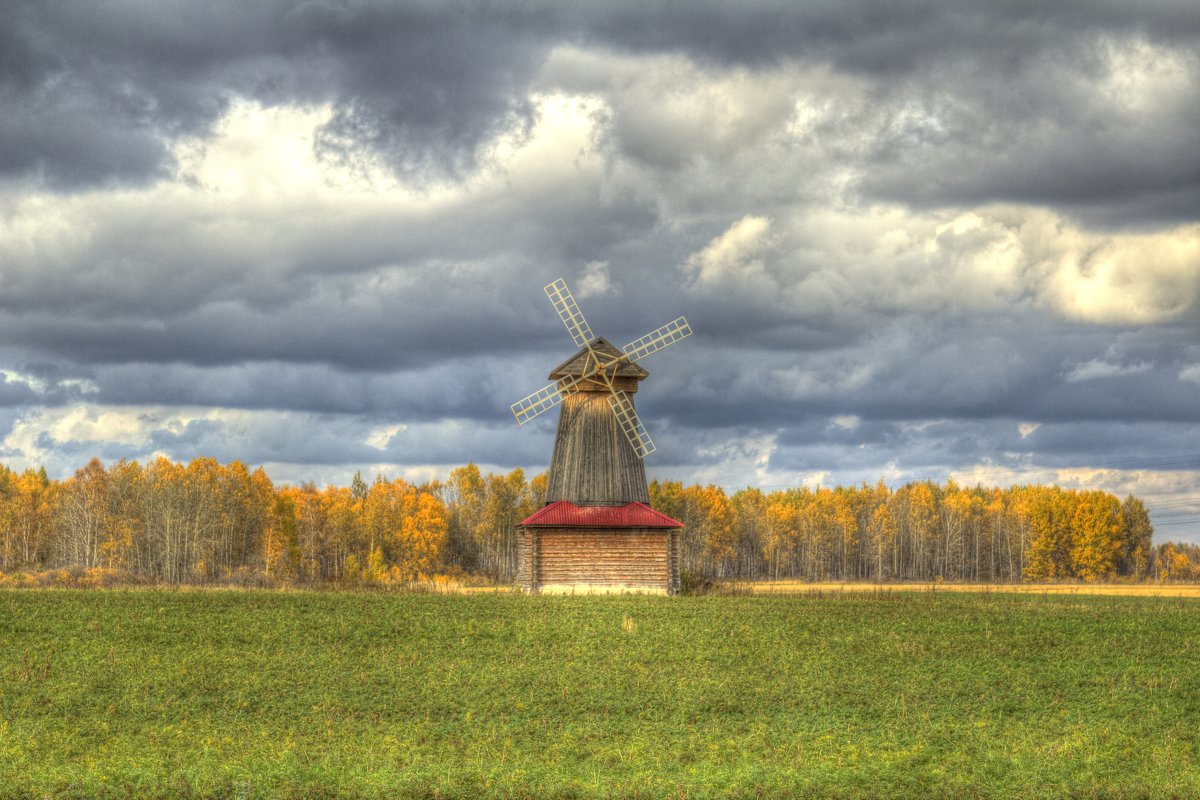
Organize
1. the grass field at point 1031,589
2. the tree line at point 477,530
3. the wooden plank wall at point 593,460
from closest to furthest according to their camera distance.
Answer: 1. the wooden plank wall at point 593,460
2. the grass field at point 1031,589
3. the tree line at point 477,530

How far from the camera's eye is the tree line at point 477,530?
9031cm

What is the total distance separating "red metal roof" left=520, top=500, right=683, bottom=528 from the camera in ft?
158

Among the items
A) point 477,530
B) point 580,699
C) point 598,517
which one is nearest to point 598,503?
point 598,517

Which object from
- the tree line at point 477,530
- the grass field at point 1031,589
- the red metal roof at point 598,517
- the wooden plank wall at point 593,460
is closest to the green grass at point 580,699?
the red metal roof at point 598,517

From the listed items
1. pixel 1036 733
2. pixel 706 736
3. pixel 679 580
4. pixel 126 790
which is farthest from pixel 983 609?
pixel 126 790

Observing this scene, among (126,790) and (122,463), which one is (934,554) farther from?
(126,790)

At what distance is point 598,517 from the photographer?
160 feet

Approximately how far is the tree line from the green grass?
38.5 m

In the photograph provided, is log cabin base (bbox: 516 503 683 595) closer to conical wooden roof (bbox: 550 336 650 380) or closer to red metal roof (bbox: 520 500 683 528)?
red metal roof (bbox: 520 500 683 528)

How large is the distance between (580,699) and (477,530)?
257 ft

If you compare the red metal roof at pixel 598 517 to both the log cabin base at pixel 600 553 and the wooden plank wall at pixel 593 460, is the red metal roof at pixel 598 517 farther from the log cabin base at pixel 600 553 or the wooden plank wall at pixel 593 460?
the wooden plank wall at pixel 593 460

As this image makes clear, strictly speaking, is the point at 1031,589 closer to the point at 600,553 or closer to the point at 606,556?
the point at 606,556

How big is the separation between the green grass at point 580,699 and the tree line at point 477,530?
38.5 meters

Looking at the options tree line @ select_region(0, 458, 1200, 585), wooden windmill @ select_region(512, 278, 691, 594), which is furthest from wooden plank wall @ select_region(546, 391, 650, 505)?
tree line @ select_region(0, 458, 1200, 585)
